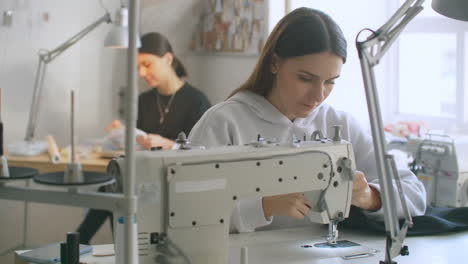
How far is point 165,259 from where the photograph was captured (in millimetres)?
1370

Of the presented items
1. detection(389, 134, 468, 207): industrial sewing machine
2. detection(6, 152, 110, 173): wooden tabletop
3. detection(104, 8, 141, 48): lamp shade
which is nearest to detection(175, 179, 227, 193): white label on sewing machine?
detection(389, 134, 468, 207): industrial sewing machine

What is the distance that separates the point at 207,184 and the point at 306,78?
0.62 m

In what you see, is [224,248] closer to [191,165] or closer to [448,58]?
[191,165]

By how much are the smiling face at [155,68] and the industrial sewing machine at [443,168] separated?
181 centimetres

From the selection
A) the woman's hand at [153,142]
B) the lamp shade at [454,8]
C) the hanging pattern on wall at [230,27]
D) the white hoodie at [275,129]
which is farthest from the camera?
the hanging pattern on wall at [230,27]

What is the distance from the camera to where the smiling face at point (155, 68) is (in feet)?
12.7

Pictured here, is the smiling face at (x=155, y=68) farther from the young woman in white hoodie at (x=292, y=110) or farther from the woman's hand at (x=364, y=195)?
the woman's hand at (x=364, y=195)

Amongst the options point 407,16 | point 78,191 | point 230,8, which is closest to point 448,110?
point 230,8

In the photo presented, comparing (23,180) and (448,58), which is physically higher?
(448,58)

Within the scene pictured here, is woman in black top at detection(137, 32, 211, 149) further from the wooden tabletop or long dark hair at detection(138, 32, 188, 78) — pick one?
the wooden tabletop

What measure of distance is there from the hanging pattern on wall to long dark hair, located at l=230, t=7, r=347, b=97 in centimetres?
195

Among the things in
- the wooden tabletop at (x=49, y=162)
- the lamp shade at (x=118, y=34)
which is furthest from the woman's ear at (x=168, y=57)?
the wooden tabletop at (x=49, y=162)

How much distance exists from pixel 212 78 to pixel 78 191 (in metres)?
3.34

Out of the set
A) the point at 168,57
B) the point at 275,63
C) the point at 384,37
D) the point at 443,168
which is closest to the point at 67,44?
the point at 168,57
